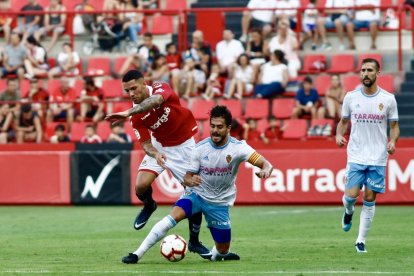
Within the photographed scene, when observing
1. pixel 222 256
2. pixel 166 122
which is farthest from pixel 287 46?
pixel 222 256

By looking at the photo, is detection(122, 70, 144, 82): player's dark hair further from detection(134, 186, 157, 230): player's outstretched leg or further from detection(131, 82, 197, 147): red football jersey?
detection(134, 186, 157, 230): player's outstretched leg

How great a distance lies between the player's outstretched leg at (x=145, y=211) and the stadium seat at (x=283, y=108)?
10.9 m

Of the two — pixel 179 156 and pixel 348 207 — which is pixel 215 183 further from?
pixel 348 207

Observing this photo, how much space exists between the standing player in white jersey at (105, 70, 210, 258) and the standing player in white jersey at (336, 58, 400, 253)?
1890mm

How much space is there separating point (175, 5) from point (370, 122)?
1592cm

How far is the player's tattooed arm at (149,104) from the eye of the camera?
12.8m

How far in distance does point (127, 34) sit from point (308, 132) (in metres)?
5.91

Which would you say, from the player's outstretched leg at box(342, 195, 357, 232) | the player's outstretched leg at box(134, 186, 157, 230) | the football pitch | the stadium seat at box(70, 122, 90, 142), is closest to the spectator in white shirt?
the stadium seat at box(70, 122, 90, 142)

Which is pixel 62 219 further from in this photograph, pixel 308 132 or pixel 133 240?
pixel 308 132

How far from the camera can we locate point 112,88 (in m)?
27.1

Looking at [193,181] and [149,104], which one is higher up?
[149,104]

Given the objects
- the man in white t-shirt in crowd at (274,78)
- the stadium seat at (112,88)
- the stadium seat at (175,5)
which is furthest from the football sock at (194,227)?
the stadium seat at (175,5)

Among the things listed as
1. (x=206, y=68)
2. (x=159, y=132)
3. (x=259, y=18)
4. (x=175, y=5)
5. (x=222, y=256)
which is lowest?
(x=222, y=256)

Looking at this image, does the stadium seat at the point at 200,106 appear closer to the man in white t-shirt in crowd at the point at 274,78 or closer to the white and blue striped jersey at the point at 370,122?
the man in white t-shirt in crowd at the point at 274,78
